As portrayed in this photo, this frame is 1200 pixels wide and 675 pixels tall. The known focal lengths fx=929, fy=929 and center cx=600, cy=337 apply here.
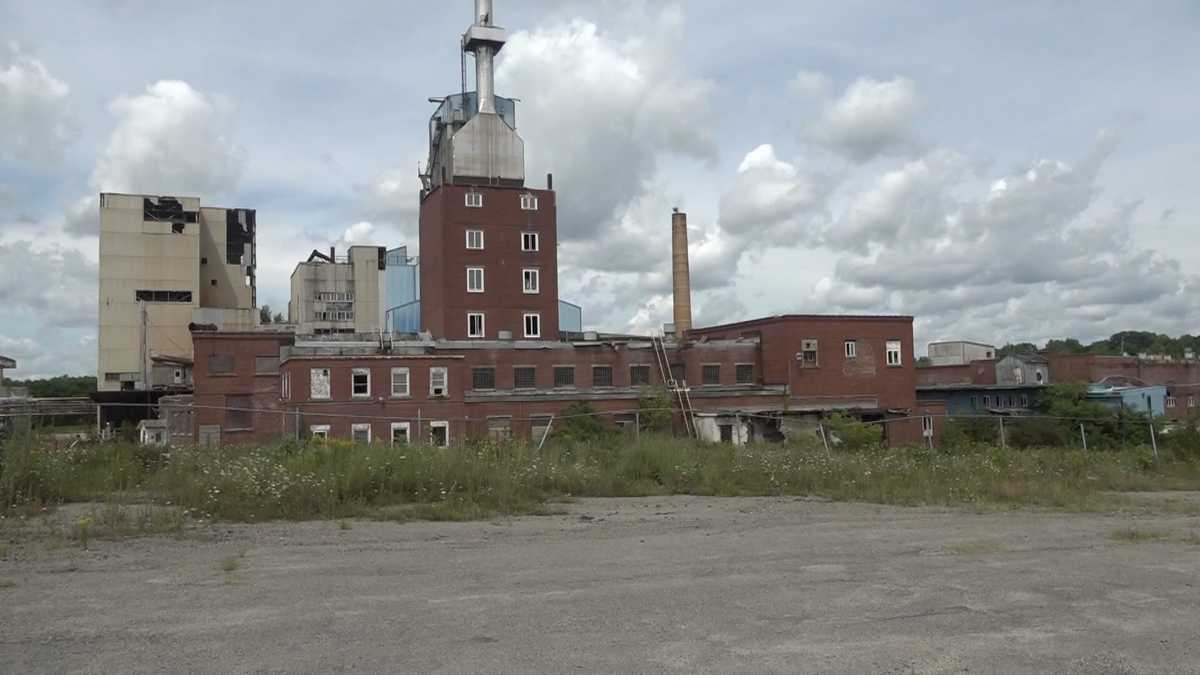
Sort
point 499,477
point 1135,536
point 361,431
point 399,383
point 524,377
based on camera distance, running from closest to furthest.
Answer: point 1135,536 → point 499,477 → point 361,431 → point 399,383 → point 524,377

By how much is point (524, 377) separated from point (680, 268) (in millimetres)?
20500

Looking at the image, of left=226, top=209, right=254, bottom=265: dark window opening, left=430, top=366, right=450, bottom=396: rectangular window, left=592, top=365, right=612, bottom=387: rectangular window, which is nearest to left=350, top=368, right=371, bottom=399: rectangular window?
left=430, top=366, right=450, bottom=396: rectangular window

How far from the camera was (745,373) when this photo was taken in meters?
61.1

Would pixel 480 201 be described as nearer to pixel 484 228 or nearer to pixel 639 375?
pixel 484 228

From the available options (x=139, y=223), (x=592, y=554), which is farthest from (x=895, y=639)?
(x=139, y=223)

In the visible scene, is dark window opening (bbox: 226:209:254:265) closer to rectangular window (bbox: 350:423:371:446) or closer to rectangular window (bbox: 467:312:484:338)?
rectangular window (bbox: 467:312:484:338)

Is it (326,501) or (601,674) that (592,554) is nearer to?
A: (601,674)

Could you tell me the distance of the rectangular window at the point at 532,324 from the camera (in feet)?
→ 211

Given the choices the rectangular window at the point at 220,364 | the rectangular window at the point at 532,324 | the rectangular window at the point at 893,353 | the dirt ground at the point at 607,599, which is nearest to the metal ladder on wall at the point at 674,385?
the rectangular window at the point at 532,324

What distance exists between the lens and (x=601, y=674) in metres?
6.16

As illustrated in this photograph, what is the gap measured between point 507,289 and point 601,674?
5846 cm

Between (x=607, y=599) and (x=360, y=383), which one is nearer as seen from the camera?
(x=607, y=599)

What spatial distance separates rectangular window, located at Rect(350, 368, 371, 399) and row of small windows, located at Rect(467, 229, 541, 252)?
53.9ft

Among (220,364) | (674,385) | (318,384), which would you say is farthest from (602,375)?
(220,364)
